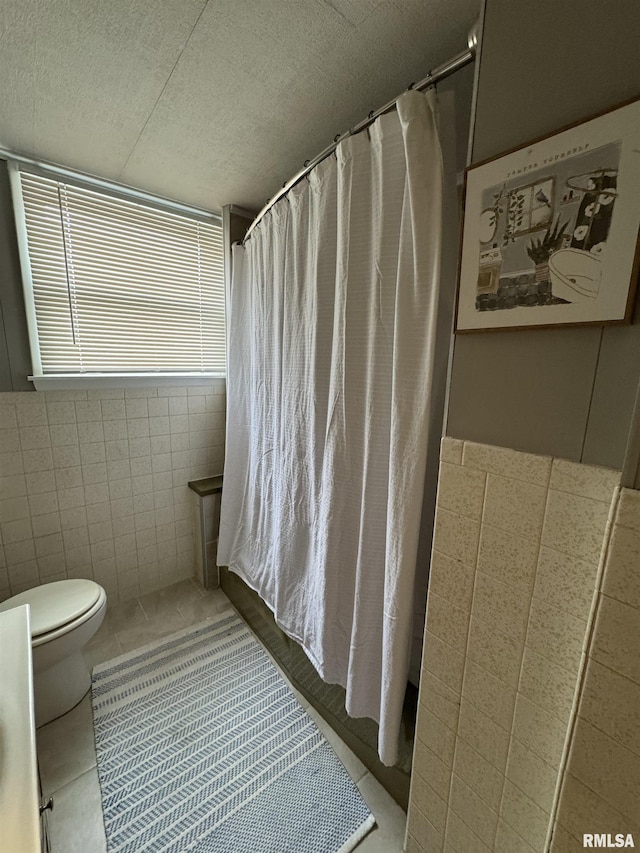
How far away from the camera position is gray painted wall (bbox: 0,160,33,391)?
143cm

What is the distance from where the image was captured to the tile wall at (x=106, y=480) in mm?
1585

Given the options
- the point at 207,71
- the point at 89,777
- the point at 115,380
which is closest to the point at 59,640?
the point at 89,777

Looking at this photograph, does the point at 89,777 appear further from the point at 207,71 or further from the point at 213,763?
the point at 207,71

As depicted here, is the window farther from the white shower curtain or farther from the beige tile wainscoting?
the beige tile wainscoting

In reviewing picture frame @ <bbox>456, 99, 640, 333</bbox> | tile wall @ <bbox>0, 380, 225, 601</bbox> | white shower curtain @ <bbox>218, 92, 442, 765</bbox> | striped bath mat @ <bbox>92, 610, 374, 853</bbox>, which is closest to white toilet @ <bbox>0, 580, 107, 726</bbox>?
striped bath mat @ <bbox>92, 610, 374, 853</bbox>

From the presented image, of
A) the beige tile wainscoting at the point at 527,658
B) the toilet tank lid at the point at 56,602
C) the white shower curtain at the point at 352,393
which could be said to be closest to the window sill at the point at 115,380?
the white shower curtain at the point at 352,393

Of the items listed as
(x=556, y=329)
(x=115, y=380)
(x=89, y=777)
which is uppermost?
(x=556, y=329)

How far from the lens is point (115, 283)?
5.61ft

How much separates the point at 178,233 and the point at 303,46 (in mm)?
Answer: 1246

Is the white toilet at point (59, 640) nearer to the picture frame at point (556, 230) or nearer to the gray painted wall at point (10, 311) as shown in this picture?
the gray painted wall at point (10, 311)

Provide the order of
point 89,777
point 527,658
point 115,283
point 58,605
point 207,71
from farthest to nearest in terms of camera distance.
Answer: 1. point 115,283
2. point 58,605
3. point 89,777
4. point 207,71
5. point 527,658

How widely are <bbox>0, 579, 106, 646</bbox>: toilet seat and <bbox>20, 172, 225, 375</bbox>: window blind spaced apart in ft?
3.41

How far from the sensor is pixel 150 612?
190cm

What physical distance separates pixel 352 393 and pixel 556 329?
22.0 inches
